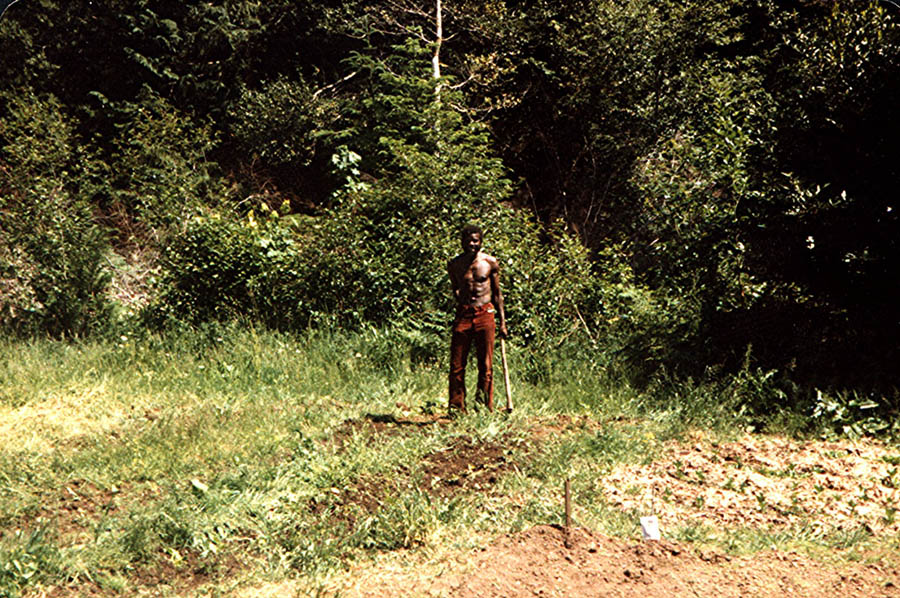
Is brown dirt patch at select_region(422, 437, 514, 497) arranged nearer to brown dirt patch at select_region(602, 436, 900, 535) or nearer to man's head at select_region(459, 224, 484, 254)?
brown dirt patch at select_region(602, 436, 900, 535)

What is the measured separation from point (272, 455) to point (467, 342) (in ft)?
7.03

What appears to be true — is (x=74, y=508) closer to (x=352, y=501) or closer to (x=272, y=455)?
(x=272, y=455)

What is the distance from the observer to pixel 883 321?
9.22m

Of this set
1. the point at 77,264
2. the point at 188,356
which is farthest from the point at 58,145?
the point at 188,356

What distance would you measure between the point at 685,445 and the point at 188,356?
A: 6.43 m

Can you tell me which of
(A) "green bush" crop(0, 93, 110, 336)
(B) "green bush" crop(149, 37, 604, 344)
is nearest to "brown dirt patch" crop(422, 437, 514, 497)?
(B) "green bush" crop(149, 37, 604, 344)

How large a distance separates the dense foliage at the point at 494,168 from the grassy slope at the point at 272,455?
1054 millimetres

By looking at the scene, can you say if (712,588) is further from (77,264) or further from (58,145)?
(58,145)

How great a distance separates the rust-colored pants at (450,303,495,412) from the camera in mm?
8430

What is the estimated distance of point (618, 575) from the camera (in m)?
5.19

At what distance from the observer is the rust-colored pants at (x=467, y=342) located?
8430 mm

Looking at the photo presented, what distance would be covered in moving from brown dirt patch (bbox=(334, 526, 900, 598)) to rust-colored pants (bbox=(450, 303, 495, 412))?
9.72 ft

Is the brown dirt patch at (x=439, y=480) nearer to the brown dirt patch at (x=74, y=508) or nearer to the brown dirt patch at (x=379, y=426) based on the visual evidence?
the brown dirt patch at (x=379, y=426)

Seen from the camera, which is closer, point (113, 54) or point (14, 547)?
point (14, 547)
